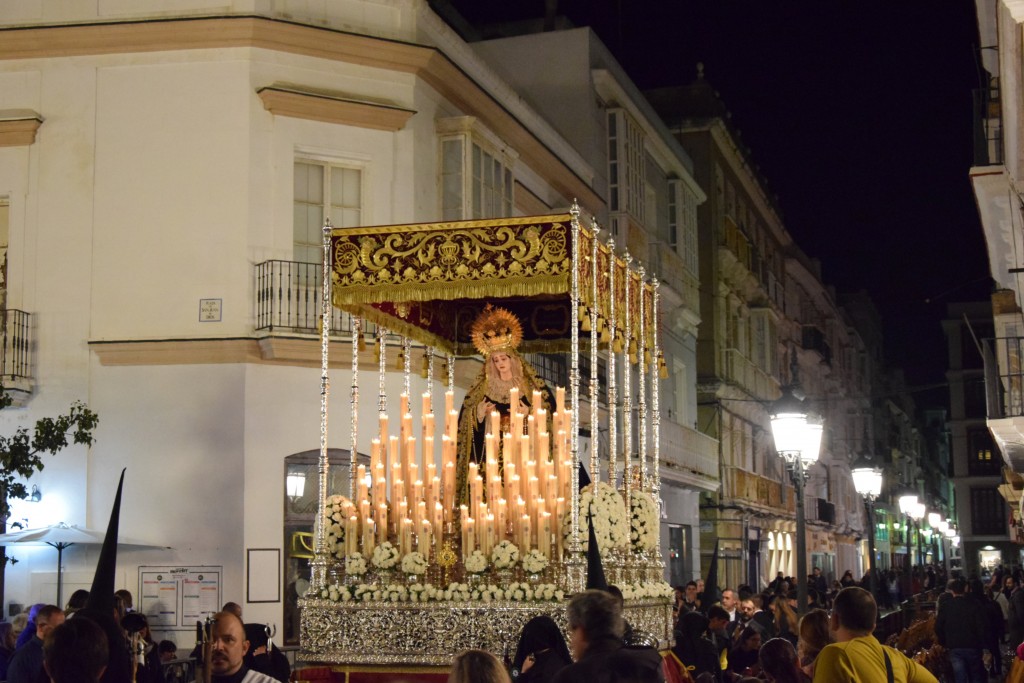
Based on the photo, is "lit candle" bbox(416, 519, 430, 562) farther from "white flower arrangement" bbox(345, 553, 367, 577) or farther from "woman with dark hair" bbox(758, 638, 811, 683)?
"woman with dark hair" bbox(758, 638, 811, 683)

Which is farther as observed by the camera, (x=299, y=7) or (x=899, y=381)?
(x=899, y=381)

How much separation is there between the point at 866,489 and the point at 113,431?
36.5ft

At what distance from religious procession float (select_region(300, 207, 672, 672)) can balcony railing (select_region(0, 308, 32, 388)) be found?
6.77 metres

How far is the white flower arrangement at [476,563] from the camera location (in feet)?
38.0

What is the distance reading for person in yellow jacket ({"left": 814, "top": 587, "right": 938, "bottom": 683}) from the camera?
652 cm

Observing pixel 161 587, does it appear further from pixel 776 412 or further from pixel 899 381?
pixel 899 381

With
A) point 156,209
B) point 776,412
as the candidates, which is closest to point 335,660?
point 776,412

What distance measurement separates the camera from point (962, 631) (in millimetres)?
17375

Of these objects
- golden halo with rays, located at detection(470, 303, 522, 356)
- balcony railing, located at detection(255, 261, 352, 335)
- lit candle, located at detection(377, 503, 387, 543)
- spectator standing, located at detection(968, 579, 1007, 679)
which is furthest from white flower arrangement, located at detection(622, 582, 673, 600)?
balcony railing, located at detection(255, 261, 352, 335)

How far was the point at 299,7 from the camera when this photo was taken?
19.0m

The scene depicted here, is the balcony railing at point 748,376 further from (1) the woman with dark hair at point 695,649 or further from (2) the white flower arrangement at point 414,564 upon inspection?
(2) the white flower arrangement at point 414,564

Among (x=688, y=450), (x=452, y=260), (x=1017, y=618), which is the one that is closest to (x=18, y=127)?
(x=452, y=260)

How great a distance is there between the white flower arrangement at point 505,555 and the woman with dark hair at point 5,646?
3.79 metres

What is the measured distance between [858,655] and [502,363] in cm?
703
